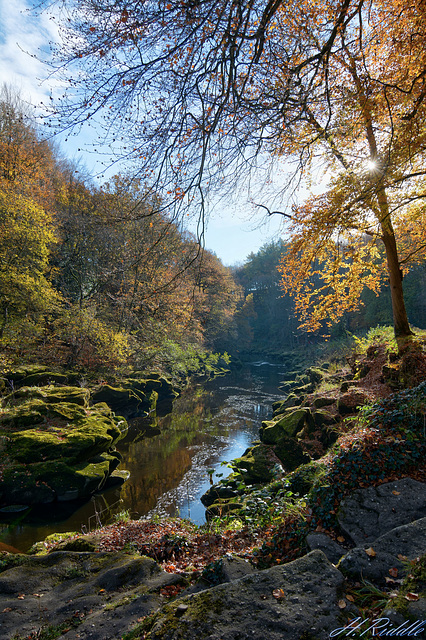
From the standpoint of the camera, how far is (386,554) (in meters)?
2.40

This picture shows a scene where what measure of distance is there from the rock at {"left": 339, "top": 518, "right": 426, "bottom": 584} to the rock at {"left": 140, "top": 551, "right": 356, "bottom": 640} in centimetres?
19

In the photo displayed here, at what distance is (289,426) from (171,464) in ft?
13.8

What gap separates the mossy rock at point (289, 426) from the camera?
8.98 meters

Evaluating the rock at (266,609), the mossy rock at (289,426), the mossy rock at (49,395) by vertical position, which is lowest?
the mossy rock at (289,426)

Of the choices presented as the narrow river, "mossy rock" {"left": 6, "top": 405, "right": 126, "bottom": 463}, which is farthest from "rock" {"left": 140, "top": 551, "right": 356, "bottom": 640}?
"mossy rock" {"left": 6, "top": 405, "right": 126, "bottom": 463}

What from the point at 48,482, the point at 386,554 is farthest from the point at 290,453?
the point at 386,554

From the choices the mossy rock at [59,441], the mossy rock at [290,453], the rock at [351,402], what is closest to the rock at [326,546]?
the rock at [351,402]

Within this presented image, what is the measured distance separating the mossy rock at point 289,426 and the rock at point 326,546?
19.5 feet

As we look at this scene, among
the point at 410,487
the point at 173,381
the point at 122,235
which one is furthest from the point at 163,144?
the point at 173,381

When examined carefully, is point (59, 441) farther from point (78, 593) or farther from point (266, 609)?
point (266, 609)

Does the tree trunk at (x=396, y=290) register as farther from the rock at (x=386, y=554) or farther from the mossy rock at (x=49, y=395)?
the mossy rock at (x=49, y=395)

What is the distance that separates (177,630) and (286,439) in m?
7.31

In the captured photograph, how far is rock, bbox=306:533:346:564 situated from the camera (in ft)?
9.43

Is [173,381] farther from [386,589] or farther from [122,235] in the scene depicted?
[386,589]
